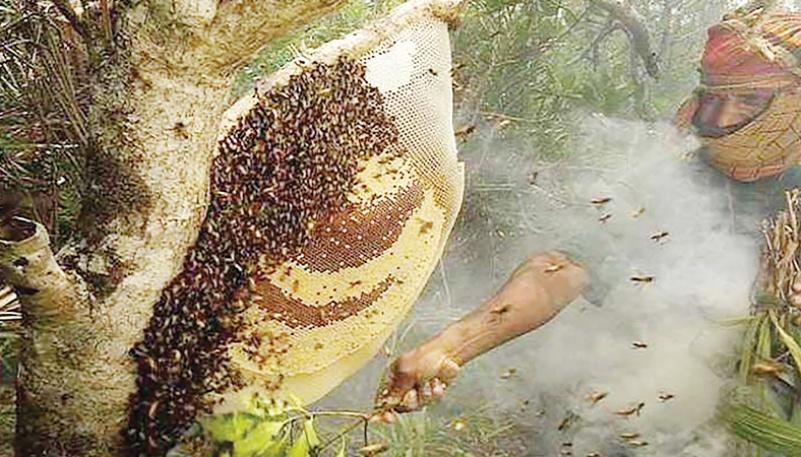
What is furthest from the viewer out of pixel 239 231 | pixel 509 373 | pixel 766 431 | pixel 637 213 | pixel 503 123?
pixel 503 123

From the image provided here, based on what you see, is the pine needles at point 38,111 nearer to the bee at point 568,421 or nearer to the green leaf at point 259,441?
the green leaf at point 259,441

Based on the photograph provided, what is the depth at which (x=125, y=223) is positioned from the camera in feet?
5.00

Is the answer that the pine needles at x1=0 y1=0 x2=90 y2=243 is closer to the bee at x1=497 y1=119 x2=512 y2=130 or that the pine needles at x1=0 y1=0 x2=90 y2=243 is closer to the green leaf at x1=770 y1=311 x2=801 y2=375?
the green leaf at x1=770 y1=311 x2=801 y2=375

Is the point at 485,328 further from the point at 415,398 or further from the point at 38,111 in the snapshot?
the point at 38,111

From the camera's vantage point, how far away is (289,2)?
1.42 m

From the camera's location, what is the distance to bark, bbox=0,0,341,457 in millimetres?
1420

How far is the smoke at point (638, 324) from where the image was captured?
283 cm

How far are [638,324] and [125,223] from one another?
2017mm

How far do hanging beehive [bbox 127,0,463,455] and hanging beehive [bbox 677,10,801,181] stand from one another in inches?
48.3

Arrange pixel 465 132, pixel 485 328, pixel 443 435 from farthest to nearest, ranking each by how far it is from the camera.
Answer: pixel 443 435 → pixel 465 132 → pixel 485 328

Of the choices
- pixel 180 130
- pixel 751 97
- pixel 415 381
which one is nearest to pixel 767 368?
pixel 751 97

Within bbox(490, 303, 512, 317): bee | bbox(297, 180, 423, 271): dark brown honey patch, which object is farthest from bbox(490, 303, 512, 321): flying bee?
bbox(297, 180, 423, 271): dark brown honey patch

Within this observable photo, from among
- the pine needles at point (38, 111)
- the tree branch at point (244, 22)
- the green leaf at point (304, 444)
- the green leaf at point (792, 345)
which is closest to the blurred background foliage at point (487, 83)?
the pine needles at point (38, 111)

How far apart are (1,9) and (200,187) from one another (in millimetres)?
613
